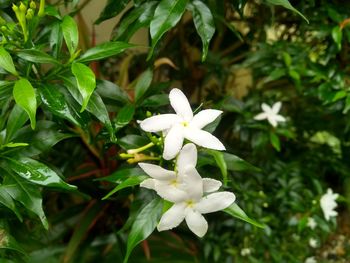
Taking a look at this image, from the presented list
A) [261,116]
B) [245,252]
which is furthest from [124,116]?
[245,252]

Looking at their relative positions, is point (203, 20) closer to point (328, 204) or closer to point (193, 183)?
point (193, 183)

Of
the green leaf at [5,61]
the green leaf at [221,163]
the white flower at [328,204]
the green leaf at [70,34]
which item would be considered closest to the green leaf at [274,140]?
the white flower at [328,204]

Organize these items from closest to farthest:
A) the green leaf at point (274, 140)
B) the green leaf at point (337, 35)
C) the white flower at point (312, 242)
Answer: the green leaf at point (337, 35) < the green leaf at point (274, 140) < the white flower at point (312, 242)

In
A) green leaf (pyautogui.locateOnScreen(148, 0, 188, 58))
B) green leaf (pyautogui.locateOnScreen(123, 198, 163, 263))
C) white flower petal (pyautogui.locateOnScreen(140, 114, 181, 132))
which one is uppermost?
green leaf (pyautogui.locateOnScreen(148, 0, 188, 58))

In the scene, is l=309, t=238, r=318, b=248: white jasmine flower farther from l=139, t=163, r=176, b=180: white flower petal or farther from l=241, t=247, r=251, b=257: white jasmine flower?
l=139, t=163, r=176, b=180: white flower petal

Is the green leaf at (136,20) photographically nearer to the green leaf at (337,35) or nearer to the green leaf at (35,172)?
the green leaf at (35,172)

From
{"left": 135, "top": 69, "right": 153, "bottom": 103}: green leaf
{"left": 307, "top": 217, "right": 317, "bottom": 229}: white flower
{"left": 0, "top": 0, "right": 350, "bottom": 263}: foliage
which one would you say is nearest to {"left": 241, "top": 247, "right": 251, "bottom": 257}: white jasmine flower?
{"left": 0, "top": 0, "right": 350, "bottom": 263}: foliage

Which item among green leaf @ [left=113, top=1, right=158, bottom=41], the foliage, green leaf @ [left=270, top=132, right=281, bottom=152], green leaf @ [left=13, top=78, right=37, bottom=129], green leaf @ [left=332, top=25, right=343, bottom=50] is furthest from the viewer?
green leaf @ [left=270, top=132, right=281, bottom=152]

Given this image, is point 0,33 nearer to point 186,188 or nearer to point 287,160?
point 186,188
